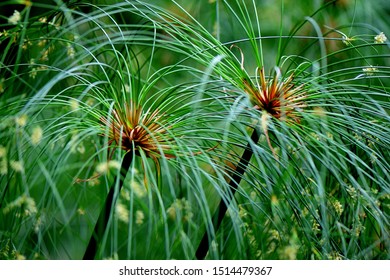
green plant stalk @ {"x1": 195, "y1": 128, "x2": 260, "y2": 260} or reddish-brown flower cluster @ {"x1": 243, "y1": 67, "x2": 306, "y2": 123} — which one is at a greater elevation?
reddish-brown flower cluster @ {"x1": 243, "y1": 67, "x2": 306, "y2": 123}

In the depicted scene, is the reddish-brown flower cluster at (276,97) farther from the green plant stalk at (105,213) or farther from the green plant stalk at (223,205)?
the green plant stalk at (105,213)

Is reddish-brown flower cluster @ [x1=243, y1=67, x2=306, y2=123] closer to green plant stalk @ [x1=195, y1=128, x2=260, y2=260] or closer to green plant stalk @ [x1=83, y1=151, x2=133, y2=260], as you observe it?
green plant stalk @ [x1=195, y1=128, x2=260, y2=260]

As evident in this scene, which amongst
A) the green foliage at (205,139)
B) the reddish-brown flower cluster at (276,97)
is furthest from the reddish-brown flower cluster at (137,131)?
the reddish-brown flower cluster at (276,97)

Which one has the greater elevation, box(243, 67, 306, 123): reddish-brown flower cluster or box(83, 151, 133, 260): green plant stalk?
box(243, 67, 306, 123): reddish-brown flower cluster

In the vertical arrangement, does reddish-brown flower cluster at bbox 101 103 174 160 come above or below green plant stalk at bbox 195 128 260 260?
above

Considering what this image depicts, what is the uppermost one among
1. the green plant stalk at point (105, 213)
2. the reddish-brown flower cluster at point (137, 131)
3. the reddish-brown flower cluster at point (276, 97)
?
the reddish-brown flower cluster at point (276, 97)

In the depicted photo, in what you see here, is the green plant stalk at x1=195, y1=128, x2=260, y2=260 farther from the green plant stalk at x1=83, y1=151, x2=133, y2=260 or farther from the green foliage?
the green plant stalk at x1=83, y1=151, x2=133, y2=260

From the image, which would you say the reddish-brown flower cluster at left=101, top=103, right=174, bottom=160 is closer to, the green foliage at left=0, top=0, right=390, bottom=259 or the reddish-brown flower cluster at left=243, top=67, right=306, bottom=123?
the green foliage at left=0, top=0, right=390, bottom=259

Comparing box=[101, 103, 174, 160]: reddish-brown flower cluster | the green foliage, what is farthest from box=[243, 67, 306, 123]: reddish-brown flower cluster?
box=[101, 103, 174, 160]: reddish-brown flower cluster

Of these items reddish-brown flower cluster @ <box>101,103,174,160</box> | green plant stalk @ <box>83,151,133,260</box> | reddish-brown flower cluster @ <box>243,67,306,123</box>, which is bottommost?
green plant stalk @ <box>83,151,133,260</box>

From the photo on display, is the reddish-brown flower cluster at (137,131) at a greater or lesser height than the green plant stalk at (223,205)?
greater

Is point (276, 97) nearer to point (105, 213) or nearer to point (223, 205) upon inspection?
point (223, 205)

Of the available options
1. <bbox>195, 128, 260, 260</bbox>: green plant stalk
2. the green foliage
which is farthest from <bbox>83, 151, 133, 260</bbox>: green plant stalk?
<bbox>195, 128, 260, 260</bbox>: green plant stalk
